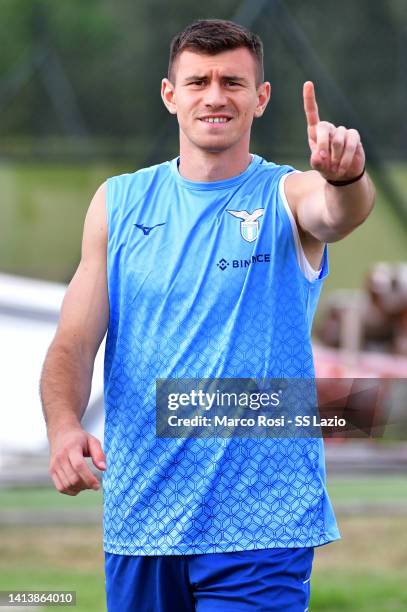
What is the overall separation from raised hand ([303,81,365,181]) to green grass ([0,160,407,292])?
29.1 ft

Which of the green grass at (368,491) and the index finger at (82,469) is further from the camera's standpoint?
the green grass at (368,491)

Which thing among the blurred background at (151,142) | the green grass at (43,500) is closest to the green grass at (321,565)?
the blurred background at (151,142)

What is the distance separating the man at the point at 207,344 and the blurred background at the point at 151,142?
19.9ft

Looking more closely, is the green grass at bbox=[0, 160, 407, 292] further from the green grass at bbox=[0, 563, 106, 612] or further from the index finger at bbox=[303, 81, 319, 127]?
the index finger at bbox=[303, 81, 319, 127]

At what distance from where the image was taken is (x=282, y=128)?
1212 cm

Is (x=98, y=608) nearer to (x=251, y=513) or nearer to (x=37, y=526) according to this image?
(x=37, y=526)

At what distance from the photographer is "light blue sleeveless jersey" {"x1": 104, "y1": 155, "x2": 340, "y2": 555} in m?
3.62

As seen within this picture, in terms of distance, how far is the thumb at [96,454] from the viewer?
3.40 m

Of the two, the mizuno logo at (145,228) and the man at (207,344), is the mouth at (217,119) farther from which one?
the mizuno logo at (145,228)

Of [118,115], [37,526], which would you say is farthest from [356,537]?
[118,115]

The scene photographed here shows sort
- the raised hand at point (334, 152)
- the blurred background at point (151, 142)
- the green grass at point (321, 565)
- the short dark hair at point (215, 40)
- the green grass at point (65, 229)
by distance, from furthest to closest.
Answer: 1. the green grass at point (65, 229)
2. the blurred background at point (151, 142)
3. the green grass at point (321, 565)
4. the short dark hair at point (215, 40)
5. the raised hand at point (334, 152)

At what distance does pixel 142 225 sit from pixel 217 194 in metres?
0.22

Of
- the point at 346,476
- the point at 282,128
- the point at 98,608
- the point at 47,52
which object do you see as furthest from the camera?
the point at 47,52

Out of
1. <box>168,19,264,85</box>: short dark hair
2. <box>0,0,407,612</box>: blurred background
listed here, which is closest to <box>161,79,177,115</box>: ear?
<box>168,19,264,85</box>: short dark hair
